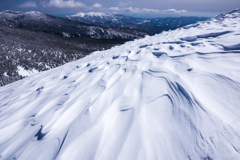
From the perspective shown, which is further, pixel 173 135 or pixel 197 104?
pixel 197 104

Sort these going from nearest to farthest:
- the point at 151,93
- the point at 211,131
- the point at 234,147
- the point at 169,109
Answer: the point at 234,147 → the point at 211,131 → the point at 169,109 → the point at 151,93

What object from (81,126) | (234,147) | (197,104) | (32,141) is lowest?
(32,141)

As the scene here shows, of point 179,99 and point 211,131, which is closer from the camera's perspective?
point 211,131

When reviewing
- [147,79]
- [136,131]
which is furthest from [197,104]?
[147,79]

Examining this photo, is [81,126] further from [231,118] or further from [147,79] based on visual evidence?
[231,118]

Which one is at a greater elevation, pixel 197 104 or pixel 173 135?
pixel 197 104

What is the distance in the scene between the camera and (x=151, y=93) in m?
1.35

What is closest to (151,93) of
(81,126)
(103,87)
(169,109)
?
(169,109)

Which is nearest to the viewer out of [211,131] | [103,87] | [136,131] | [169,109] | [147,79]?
[211,131]

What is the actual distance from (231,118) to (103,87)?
1.44 metres

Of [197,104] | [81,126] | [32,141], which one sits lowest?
[32,141]

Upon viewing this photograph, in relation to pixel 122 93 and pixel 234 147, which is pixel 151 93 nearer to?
pixel 122 93

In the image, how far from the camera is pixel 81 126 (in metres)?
1.15

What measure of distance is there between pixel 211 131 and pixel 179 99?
1.25 ft
